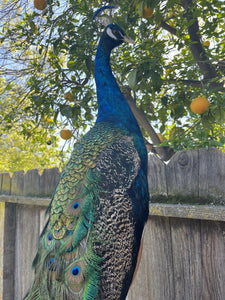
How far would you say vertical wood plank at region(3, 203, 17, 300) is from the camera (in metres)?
2.50

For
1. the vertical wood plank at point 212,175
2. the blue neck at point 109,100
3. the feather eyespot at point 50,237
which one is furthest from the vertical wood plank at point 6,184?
the vertical wood plank at point 212,175

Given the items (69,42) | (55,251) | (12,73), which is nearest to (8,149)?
(12,73)

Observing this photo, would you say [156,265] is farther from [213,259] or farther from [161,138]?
[161,138]

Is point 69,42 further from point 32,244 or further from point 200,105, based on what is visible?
point 32,244

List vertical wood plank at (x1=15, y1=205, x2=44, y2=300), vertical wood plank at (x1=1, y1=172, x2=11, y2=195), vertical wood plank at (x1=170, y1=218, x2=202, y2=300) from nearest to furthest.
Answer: vertical wood plank at (x1=170, y1=218, x2=202, y2=300) → vertical wood plank at (x1=15, y1=205, x2=44, y2=300) → vertical wood plank at (x1=1, y1=172, x2=11, y2=195)

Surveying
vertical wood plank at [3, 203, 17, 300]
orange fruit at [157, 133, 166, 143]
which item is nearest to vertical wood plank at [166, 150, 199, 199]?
vertical wood plank at [3, 203, 17, 300]

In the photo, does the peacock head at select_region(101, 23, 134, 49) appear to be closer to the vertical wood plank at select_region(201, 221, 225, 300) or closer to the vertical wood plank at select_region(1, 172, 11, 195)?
the vertical wood plank at select_region(201, 221, 225, 300)

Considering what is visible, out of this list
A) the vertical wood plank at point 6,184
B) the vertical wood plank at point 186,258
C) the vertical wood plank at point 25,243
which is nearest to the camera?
the vertical wood plank at point 186,258

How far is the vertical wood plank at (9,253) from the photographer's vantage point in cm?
250

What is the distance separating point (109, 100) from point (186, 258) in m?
0.81

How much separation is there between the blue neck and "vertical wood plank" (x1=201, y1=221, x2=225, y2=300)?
0.53 m

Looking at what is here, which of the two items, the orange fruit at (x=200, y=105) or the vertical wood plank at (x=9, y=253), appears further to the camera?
the vertical wood plank at (x=9, y=253)

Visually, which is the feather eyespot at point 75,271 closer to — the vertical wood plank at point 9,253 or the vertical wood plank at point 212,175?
the vertical wood plank at point 212,175

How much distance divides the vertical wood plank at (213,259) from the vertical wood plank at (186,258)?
24mm
